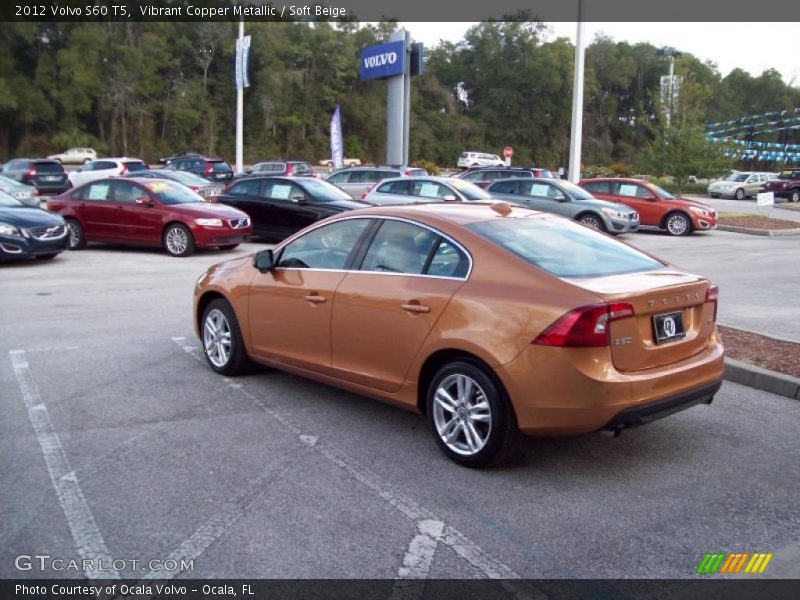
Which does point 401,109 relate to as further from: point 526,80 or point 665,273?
point 526,80

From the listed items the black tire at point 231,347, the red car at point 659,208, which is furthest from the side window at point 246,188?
the black tire at point 231,347

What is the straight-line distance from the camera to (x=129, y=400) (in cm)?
628

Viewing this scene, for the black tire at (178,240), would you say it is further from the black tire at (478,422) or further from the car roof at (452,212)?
the black tire at (478,422)

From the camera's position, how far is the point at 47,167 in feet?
109

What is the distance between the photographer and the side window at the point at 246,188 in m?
17.9

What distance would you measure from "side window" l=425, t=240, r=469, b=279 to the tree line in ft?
94.9

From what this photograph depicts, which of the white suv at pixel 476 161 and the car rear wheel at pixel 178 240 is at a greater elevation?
the white suv at pixel 476 161

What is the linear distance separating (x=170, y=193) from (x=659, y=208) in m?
13.5

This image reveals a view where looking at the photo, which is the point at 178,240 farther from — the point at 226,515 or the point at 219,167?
the point at 219,167

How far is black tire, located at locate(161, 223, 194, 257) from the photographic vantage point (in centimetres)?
1519

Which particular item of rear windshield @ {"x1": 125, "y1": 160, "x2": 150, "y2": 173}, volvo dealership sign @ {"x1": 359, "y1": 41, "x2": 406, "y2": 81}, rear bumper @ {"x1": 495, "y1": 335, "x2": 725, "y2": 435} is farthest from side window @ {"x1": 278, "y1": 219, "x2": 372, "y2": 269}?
rear windshield @ {"x1": 125, "y1": 160, "x2": 150, "y2": 173}

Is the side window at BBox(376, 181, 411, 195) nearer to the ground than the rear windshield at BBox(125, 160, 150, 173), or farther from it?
nearer to the ground

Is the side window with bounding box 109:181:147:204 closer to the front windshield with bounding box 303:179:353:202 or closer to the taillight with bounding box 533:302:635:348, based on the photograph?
the front windshield with bounding box 303:179:353:202

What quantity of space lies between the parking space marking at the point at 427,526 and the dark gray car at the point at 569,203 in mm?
14990
